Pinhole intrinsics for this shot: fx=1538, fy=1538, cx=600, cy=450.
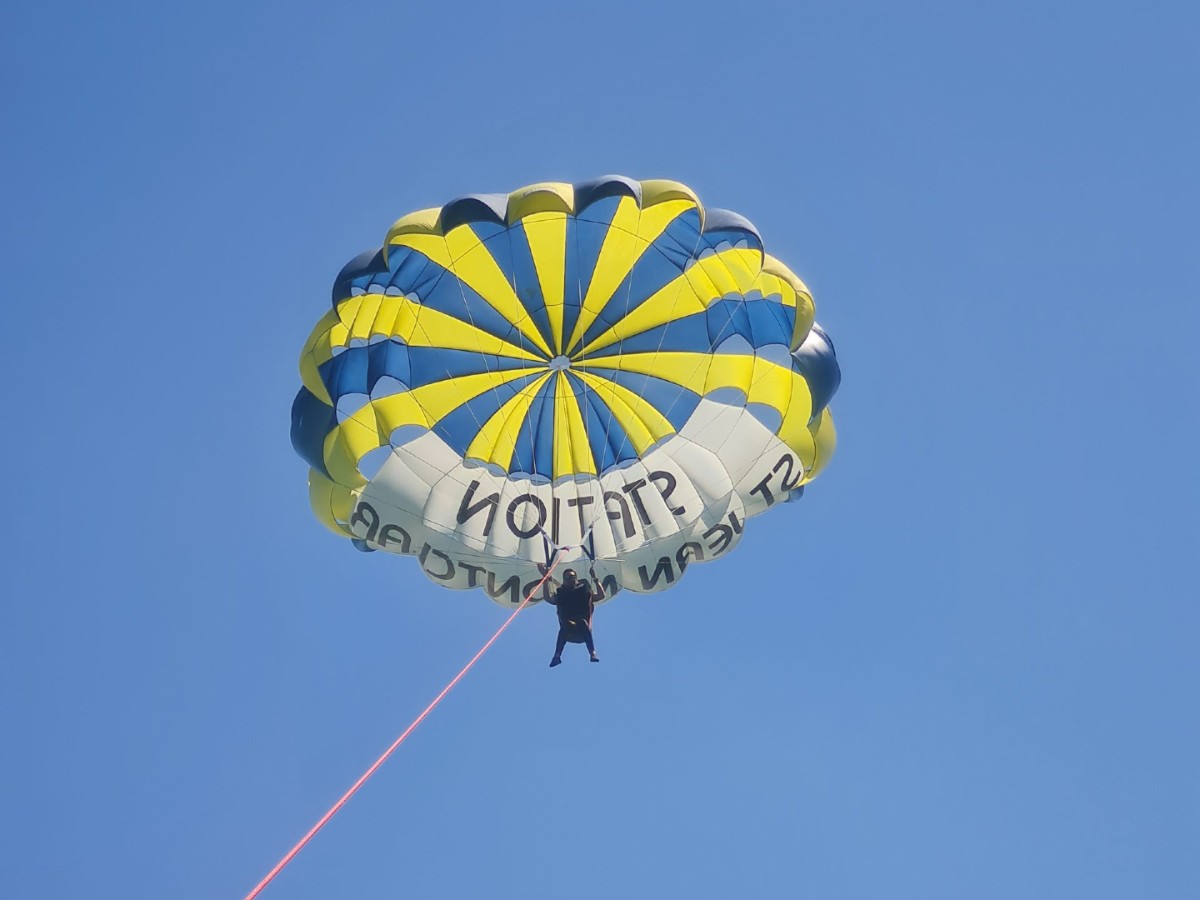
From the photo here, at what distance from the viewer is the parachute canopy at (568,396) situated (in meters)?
15.4

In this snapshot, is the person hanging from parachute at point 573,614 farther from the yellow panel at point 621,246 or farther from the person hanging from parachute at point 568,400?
the yellow panel at point 621,246

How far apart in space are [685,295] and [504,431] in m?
2.39

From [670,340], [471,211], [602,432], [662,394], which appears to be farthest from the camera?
[602,432]

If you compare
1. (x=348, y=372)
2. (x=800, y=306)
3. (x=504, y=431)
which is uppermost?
(x=800, y=306)

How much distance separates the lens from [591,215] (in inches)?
601

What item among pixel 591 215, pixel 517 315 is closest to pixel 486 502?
pixel 517 315

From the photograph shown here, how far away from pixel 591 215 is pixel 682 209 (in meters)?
0.91

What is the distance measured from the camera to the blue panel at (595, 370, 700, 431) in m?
16.1

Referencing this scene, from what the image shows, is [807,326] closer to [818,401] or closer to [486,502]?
[818,401]

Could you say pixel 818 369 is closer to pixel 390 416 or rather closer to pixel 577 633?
pixel 577 633

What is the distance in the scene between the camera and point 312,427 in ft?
50.7

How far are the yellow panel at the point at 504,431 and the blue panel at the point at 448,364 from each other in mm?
378

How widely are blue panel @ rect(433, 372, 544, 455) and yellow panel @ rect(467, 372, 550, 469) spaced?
0.20 feet

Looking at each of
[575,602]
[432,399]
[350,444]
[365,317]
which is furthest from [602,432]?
[365,317]
